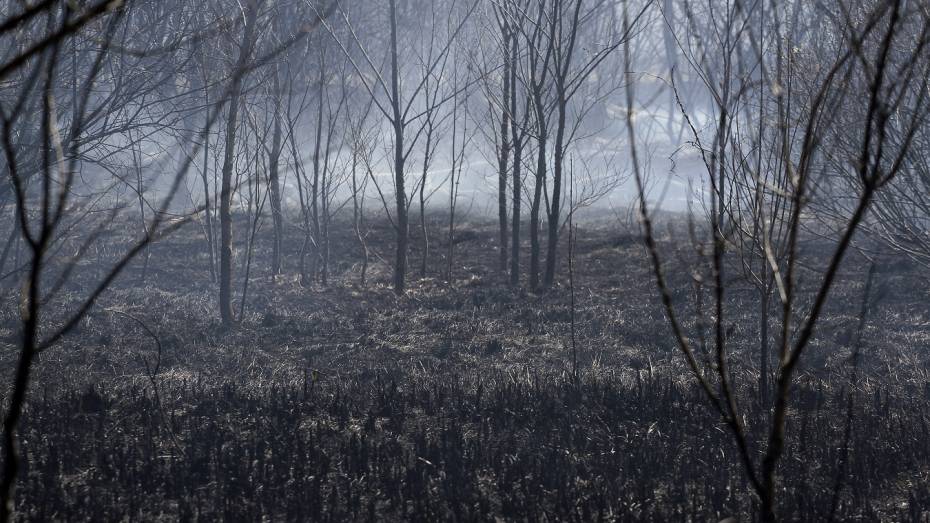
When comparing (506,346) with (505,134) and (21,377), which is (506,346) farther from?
(21,377)

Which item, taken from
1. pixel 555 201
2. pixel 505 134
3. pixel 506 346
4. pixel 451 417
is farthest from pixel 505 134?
pixel 451 417

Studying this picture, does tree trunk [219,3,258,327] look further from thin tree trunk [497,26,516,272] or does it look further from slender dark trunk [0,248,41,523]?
slender dark trunk [0,248,41,523]

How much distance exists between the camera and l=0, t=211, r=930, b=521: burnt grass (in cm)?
439

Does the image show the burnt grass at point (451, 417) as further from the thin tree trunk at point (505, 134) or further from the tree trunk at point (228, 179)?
the thin tree trunk at point (505, 134)

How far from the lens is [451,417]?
6.00 metres

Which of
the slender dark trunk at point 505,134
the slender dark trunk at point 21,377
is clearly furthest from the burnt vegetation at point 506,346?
the slender dark trunk at point 505,134

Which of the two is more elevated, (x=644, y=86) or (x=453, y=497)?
(x=644, y=86)

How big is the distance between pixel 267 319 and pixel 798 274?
24.9ft

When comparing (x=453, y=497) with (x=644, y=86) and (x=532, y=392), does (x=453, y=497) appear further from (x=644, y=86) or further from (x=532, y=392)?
(x=644, y=86)

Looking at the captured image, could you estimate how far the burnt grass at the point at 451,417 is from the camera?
14.4 feet

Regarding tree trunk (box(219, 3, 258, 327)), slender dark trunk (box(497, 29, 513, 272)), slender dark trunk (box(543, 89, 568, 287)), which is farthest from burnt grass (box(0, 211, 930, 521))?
slender dark trunk (box(497, 29, 513, 272))

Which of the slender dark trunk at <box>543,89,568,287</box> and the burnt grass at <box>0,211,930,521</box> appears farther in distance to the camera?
the slender dark trunk at <box>543,89,568,287</box>

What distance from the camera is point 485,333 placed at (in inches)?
378

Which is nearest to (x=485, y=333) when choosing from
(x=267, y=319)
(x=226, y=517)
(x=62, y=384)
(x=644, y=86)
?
(x=267, y=319)
